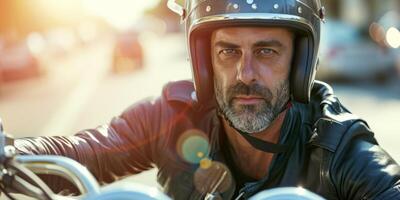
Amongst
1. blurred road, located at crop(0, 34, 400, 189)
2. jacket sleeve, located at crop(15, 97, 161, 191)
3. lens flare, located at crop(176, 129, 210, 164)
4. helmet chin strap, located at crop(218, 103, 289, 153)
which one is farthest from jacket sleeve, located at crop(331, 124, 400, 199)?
blurred road, located at crop(0, 34, 400, 189)

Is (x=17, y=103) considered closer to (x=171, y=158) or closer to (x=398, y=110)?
(x=398, y=110)

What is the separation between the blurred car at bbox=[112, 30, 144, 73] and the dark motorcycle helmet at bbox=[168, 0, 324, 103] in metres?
22.1

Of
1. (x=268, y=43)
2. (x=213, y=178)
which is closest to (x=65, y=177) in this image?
(x=213, y=178)

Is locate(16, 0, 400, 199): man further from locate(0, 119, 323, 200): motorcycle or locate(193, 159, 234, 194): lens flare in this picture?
locate(0, 119, 323, 200): motorcycle

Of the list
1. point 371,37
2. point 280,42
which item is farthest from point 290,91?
point 371,37

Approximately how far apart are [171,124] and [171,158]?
135mm

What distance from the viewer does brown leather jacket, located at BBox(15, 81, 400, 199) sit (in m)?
2.25

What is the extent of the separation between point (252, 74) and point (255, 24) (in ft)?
0.57

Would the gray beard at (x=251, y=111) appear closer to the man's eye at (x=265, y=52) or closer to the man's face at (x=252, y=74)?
the man's face at (x=252, y=74)

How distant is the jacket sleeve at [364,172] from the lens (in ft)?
7.02

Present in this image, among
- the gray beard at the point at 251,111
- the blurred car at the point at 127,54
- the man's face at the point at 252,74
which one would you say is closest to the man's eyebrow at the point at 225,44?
the man's face at the point at 252,74

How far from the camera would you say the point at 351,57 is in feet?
53.8

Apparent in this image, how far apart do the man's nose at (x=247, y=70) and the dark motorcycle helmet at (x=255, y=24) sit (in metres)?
0.12

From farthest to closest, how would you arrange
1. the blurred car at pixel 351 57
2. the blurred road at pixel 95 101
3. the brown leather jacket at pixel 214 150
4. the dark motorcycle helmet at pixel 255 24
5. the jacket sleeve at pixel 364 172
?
the blurred car at pixel 351 57, the blurred road at pixel 95 101, the dark motorcycle helmet at pixel 255 24, the brown leather jacket at pixel 214 150, the jacket sleeve at pixel 364 172
